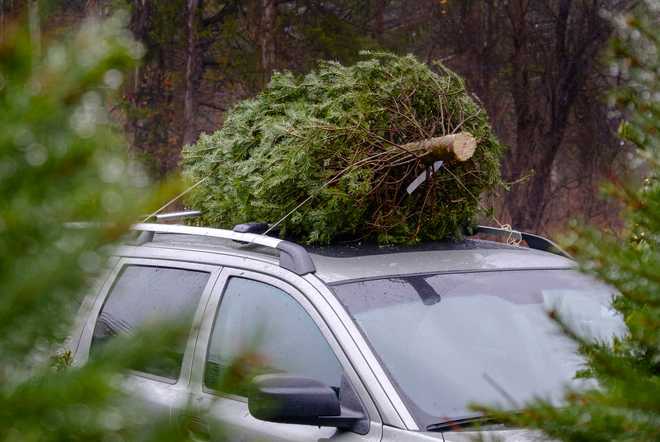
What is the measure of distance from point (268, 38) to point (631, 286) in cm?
1654

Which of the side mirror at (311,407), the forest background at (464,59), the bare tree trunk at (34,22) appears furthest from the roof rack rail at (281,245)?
the forest background at (464,59)

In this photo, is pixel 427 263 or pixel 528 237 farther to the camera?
pixel 528 237

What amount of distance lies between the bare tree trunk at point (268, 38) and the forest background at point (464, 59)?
0.03 metres

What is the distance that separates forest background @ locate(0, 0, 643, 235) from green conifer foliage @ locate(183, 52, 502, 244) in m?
9.83

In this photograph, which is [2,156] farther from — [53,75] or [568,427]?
[568,427]

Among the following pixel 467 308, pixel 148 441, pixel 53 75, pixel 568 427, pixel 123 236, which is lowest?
pixel 467 308

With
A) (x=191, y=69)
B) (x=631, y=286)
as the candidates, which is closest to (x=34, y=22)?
(x=631, y=286)

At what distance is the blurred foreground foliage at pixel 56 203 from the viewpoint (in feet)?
2.03

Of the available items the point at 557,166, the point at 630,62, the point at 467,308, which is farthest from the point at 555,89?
the point at 630,62

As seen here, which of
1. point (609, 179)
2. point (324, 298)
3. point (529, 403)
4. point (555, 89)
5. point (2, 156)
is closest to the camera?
point (2, 156)

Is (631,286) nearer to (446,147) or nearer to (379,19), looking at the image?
(446,147)

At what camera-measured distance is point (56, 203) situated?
24.7 inches

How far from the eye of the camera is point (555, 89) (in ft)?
53.8

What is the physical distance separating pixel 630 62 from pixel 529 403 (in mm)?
556
